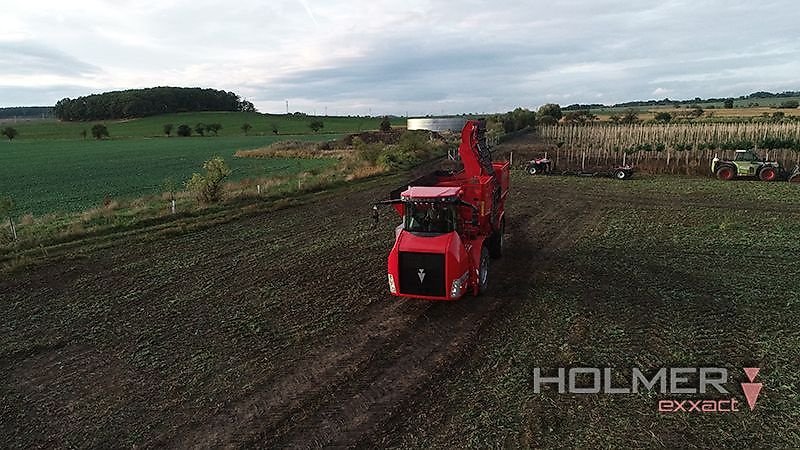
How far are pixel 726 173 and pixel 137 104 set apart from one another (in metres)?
139

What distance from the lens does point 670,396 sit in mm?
7320

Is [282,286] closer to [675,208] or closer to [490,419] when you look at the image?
[490,419]

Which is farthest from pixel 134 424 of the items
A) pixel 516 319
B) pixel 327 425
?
pixel 516 319

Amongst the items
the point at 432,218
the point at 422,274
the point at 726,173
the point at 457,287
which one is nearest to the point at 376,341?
the point at 422,274

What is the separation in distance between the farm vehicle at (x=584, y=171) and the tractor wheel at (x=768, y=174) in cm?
654

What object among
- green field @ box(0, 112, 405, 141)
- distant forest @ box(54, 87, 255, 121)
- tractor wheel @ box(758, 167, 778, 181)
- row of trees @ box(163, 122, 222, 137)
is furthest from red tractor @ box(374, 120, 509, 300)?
distant forest @ box(54, 87, 255, 121)

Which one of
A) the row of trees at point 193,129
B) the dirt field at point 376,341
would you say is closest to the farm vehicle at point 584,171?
the dirt field at point 376,341

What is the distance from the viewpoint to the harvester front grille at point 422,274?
9.69m

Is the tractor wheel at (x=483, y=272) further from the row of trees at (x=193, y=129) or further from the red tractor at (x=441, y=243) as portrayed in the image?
the row of trees at (x=193, y=129)

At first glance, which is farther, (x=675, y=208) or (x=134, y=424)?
(x=675, y=208)

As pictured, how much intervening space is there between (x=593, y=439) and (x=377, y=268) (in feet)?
26.0

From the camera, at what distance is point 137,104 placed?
129375mm

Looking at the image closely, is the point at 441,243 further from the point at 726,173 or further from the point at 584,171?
the point at 726,173

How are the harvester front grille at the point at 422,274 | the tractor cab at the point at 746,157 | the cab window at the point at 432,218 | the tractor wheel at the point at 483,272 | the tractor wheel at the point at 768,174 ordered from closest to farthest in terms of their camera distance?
the harvester front grille at the point at 422,274
the cab window at the point at 432,218
the tractor wheel at the point at 483,272
the tractor wheel at the point at 768,174
the tractor cab at the point at 746,157
